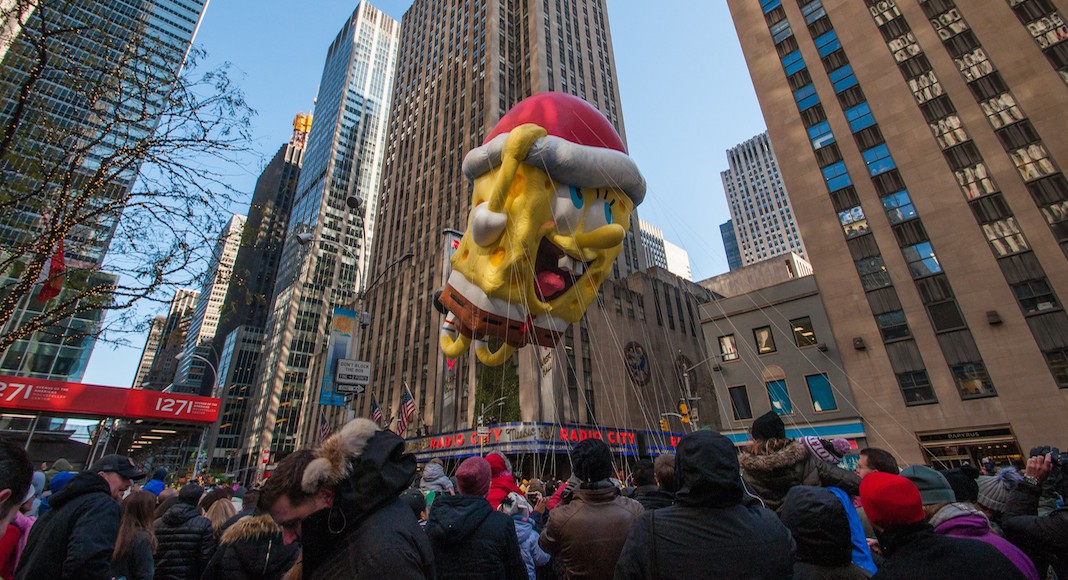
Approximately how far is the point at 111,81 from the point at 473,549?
8881mm

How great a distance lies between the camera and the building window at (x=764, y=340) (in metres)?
28.8

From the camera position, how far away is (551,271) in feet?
29.4

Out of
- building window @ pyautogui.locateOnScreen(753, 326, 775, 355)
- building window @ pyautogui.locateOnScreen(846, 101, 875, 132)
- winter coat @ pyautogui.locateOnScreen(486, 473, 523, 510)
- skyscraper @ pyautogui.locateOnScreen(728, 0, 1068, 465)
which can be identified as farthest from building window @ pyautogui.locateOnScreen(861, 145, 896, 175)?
winter coat @ pyautogui.locateOnScreen(486, 473, 523, 510)

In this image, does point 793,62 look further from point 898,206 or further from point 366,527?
point 366,527

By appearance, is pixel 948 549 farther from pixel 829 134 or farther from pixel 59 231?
pixel 829 134

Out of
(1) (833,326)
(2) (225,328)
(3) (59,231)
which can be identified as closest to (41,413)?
(3) (59,231)

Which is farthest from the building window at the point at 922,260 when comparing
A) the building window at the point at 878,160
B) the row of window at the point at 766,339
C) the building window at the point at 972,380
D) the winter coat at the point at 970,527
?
the winter coat at the point at 970,527

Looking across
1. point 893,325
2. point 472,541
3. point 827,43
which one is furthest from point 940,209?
point 472,541

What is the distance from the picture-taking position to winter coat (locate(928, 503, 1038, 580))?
109 inches

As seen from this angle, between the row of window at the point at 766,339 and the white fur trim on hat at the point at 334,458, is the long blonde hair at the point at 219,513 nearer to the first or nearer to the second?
the white fur trim on hat at the point at 334,458

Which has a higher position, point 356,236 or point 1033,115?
point 356,236

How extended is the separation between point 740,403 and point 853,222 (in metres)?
13.1

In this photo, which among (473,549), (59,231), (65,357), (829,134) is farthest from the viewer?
(65,357)

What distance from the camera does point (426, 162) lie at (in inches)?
2594
